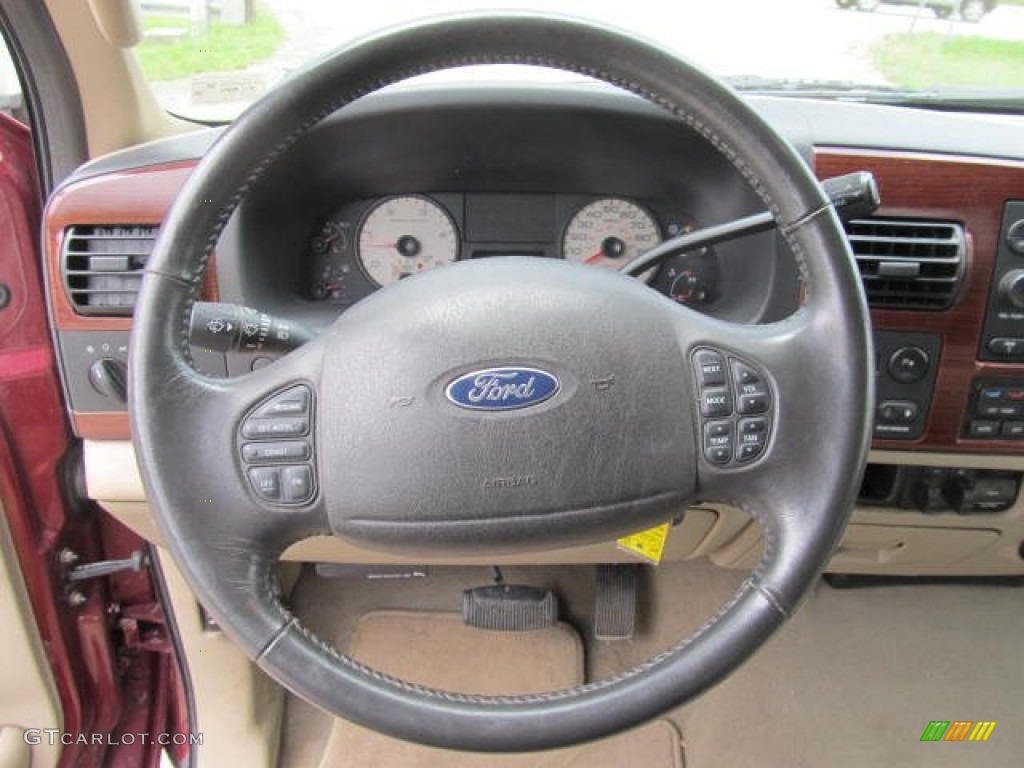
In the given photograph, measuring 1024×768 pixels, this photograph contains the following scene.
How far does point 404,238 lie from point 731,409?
64 centimetres

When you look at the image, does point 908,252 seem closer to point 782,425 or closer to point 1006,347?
point 1006,347

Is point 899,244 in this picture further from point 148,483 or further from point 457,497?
point 148,483

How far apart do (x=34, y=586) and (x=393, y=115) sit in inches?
39.1

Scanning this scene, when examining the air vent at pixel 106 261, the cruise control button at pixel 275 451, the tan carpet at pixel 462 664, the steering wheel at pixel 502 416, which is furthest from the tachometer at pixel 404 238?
the tan carpet at pixel 462 664

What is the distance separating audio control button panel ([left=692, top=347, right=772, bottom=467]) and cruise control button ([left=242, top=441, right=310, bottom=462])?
1.20 ft

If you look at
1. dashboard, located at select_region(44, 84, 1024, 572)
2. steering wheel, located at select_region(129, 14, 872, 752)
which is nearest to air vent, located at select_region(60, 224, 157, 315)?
dashboard, located at select_region(44, 84, 1024, 572)

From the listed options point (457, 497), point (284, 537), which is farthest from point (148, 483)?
point (457, 497)

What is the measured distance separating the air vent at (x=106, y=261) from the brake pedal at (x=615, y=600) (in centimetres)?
108

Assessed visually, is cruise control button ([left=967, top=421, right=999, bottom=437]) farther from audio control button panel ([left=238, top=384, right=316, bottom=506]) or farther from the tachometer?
audio control button panel ([left=238, top=384, right=316, bottom=506])

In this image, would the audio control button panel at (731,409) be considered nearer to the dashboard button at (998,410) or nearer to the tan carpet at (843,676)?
the dashboard button at (998,410)

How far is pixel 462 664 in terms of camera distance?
1.84m

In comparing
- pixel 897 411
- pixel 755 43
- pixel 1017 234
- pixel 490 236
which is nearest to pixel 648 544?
pixel 897 411

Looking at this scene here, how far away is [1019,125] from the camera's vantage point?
122 cm

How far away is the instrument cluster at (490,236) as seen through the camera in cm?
127
